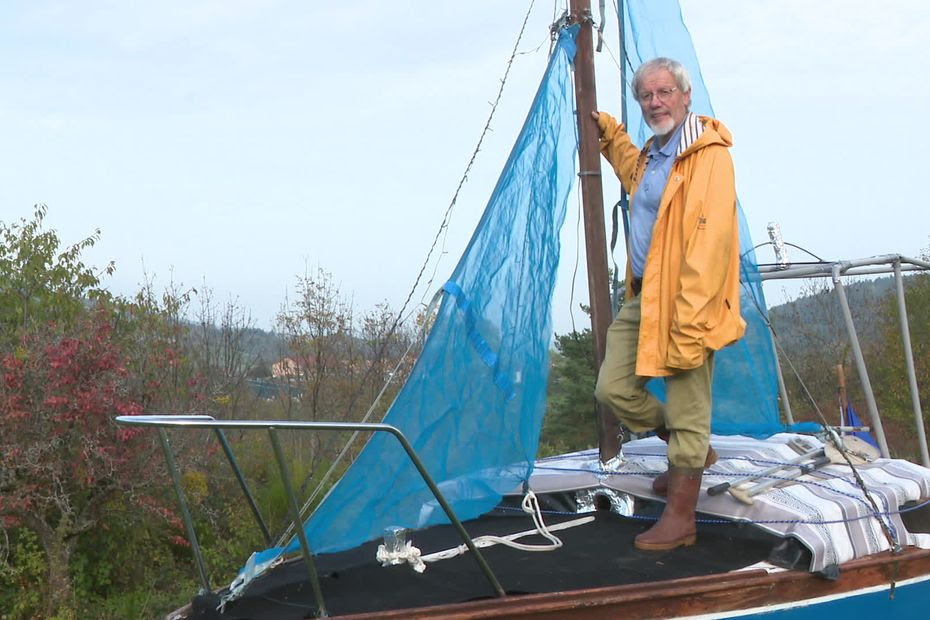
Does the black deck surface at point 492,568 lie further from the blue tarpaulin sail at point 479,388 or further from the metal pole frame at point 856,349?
the metal pole frame at point 856,349

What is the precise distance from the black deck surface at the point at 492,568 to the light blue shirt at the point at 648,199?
1.22 m

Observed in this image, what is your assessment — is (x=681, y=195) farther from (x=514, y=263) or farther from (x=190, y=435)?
(x=190, y=435)

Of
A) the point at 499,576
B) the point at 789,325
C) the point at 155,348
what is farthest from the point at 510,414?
the point at 789,325

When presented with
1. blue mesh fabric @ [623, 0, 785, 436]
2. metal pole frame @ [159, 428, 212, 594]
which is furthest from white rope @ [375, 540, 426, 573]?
blue mesh fabric @ [623, 0, 785, 436]

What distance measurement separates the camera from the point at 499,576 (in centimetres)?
394

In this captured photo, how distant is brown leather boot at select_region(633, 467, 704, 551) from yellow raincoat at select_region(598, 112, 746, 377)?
1.46 ft

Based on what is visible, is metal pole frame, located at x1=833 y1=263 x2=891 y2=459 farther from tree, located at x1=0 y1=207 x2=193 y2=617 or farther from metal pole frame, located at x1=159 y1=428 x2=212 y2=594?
tree, located at x1=0 y1=207 x2=193 y2=617

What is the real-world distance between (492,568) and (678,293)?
4.43 ft

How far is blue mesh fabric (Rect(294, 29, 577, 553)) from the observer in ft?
13.9

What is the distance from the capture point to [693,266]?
409 cm

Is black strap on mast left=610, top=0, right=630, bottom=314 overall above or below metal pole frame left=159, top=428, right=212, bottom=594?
above

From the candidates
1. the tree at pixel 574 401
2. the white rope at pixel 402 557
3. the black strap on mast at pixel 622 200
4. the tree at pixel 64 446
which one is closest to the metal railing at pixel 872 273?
Result: the black strap on mast at pixel 622 200

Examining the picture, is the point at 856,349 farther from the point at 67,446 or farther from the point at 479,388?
the point at 67,446

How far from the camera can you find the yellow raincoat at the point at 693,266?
4.12 metres
